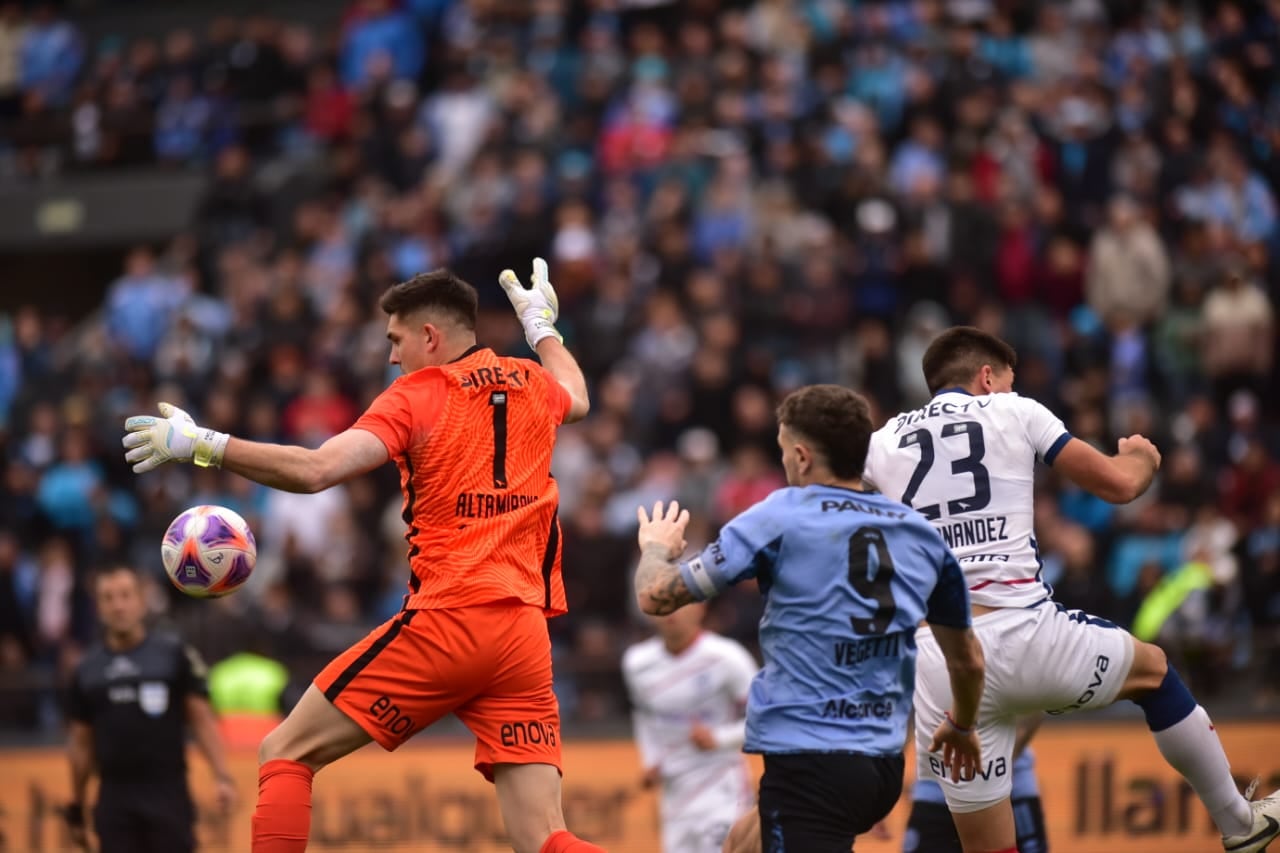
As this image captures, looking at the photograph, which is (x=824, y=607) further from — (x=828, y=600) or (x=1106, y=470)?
(x=1106, y=470)

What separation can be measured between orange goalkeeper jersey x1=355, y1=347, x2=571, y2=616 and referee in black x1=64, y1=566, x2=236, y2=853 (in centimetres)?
306

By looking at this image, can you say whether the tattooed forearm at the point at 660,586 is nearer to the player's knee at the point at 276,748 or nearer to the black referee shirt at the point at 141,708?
the player's knee at the point at 276,748

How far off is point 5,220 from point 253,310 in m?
7.04

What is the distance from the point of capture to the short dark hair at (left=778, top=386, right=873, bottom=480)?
21.7 ft

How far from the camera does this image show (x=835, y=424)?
6.61 meters

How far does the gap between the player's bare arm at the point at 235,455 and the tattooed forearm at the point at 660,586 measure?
4.07 feet

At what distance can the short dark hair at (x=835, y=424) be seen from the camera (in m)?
6.61

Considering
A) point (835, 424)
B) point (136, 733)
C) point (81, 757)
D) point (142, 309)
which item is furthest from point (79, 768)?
point (142, 309)

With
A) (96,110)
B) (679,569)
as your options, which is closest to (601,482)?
(679,569)

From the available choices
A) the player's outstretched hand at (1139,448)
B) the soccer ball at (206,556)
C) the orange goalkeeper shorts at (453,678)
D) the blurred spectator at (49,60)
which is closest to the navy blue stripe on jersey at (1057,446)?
the player's outstretched hand at (1139,448)

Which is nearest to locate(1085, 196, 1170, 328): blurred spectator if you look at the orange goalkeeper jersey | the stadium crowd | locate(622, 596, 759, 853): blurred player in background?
the stadium crowd

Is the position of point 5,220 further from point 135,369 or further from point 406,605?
point 406,605

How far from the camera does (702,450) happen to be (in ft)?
52.9

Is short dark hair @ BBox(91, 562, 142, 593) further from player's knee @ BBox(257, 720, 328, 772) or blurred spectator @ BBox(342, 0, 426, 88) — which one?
blurred spectator @ BBox(342, 0, 426, 88)
